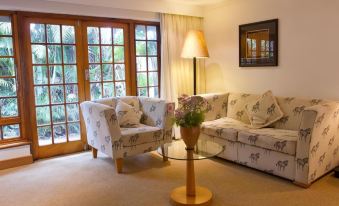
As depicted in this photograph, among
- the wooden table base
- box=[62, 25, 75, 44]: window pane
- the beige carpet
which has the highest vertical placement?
box=[62, 25, 75, 44]: window pane

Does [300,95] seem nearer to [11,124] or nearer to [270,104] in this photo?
[270,104]

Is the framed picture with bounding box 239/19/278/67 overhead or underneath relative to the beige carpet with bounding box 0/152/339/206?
overhead

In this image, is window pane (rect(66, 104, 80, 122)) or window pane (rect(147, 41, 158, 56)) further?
window pane (rect(147, 41, 158, 56))

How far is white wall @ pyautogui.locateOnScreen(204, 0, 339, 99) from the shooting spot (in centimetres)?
346

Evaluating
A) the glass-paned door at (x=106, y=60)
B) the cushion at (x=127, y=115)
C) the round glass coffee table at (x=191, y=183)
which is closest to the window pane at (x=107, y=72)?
the glass-paned door at (x=106, y=60)

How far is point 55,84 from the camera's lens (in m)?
4.08

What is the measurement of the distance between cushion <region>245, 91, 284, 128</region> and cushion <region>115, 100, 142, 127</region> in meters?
1.52

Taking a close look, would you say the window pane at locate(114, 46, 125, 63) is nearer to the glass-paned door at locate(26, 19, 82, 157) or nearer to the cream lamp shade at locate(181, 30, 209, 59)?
the glass-paned door at locate(26, 19, 82, 157)

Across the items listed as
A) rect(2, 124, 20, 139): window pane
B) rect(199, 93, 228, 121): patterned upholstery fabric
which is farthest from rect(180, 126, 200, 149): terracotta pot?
rect(2, 124, 20, 139): window pane

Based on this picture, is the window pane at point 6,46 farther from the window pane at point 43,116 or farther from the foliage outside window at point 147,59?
the foliage outside window at point 147,59

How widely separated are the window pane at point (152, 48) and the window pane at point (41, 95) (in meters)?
1.72

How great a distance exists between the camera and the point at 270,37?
405 cm

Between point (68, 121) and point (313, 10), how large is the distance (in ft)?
11.8

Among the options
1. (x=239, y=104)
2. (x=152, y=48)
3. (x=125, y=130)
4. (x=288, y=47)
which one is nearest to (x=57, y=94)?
(x=125, y=130)
